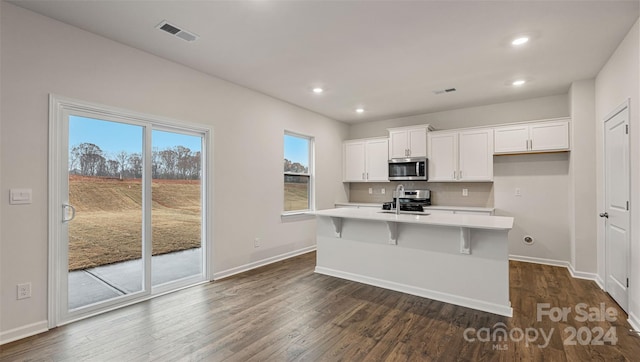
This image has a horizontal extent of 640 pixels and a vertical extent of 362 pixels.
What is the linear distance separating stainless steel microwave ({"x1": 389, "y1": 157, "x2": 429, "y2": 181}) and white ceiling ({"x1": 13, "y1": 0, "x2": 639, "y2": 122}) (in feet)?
4.99

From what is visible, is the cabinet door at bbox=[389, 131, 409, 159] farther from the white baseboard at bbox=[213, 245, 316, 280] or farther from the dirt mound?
the dirt mound

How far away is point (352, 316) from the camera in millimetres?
2814

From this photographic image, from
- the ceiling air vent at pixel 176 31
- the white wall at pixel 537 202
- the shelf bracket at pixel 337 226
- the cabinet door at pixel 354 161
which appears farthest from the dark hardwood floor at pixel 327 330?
the cabinet door at pixel 354 161

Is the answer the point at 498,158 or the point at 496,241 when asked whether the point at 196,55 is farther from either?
the point at 498,158

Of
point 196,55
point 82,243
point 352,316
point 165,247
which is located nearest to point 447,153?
point 352,316

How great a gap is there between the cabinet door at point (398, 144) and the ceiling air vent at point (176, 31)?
4.04 meters

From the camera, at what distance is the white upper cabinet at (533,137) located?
4367 millimetres

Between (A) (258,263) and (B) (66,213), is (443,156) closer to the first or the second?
(A) (258,263)

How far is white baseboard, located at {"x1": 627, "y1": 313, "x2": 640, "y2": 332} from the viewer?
2.50 m

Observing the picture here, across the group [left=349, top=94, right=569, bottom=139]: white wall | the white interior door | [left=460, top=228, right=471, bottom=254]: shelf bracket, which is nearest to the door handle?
[left=460, top=228, right=471, bottom=254]: shelf bracket

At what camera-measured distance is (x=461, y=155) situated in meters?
5.15

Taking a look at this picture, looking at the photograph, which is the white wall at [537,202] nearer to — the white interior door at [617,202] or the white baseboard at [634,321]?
the white interior door at [617,202]

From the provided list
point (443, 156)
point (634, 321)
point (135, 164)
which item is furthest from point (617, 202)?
point (135, 164)

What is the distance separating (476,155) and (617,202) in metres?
2.09
